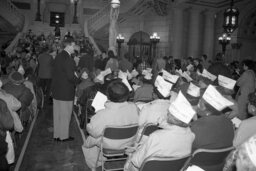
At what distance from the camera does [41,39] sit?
773 inches

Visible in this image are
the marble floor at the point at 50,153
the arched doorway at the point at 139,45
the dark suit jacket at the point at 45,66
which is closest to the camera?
the marble floor at the point at 50,153

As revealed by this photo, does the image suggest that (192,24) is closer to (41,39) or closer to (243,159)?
(41,39)

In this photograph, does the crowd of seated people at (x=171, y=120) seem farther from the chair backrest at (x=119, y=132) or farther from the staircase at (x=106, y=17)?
the staircase at (x=106, y=17)

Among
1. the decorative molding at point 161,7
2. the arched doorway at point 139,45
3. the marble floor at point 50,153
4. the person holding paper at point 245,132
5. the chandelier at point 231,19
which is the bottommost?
the marble floor at point 50,153

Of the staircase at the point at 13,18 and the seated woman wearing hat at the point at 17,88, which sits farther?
the staircase at the point at 13,18

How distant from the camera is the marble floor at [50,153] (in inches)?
176

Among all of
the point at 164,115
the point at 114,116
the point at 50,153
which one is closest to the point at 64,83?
the point at 50,153

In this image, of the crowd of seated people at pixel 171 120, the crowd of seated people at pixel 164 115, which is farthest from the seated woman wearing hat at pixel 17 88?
the crowd of seated people at pixel 171 120

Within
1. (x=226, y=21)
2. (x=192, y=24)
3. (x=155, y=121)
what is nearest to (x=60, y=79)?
(x=155, y=121)

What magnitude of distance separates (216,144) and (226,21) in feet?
32.2

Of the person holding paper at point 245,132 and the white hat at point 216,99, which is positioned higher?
the white hat at point 216,99

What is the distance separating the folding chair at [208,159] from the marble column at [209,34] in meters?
16.6

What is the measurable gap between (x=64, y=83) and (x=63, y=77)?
0.37 ft

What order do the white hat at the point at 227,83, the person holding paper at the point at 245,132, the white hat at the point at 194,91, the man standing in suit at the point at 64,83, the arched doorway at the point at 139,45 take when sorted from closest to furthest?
the person holding paper at the point at 245,132
the white hat at the point at 194,91
the white hat at the point at 227,83
the man standing in suit at the point at 64,83
the arched doorway at the point at 139,45
